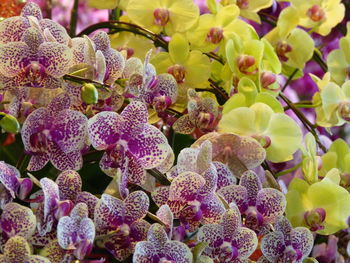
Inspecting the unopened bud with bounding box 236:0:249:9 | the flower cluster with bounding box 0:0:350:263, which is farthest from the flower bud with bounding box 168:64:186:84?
the unopened bud with bounding box 236:0:249:9

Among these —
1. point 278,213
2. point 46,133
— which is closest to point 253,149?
point 278,213

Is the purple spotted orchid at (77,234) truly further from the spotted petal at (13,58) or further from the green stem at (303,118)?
the green stem at (303,118)

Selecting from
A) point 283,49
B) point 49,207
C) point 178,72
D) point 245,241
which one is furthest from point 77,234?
point 283,49

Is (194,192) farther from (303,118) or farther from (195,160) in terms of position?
(303,118)

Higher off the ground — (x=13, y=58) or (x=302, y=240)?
(x=13, y=58)

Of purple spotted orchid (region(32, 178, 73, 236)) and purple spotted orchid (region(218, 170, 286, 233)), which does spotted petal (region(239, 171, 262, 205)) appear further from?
purple spotted orchid (region(32, 178, 73, 236))

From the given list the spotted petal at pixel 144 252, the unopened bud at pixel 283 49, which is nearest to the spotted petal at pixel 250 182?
the spotted petal at pixel 144 252

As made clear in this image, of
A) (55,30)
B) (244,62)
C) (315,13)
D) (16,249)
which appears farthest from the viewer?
(315,13)
